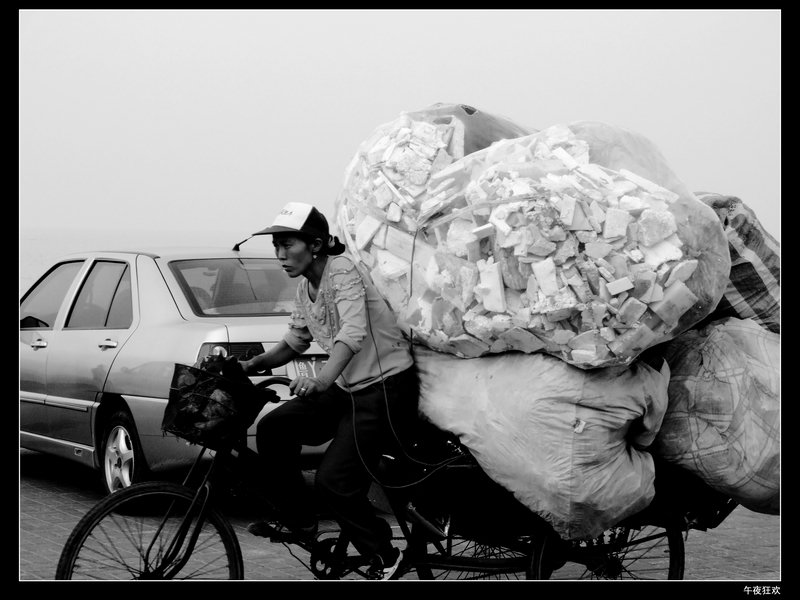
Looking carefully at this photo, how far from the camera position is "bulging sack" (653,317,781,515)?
3.93 m

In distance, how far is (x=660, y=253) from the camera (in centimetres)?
367

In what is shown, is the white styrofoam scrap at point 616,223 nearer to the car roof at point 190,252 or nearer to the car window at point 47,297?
the car roof at point 190,252

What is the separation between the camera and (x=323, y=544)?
413cm

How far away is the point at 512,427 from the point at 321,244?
3.16 feet

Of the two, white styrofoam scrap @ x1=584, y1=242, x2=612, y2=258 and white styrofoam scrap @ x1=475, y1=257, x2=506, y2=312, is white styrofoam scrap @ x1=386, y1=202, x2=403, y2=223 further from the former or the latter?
white styrofoam scrap @ x1=584, y1=242, x2=612, y2=258

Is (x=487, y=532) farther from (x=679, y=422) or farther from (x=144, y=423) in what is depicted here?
(x=144, y=423)

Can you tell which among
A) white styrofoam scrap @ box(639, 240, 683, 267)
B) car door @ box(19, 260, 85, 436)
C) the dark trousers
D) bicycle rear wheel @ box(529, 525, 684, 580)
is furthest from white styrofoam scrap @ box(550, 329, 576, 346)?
car door @ box(19, 260, 85, 436)

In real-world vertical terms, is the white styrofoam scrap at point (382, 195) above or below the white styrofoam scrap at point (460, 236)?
above

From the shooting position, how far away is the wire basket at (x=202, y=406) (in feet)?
12.7

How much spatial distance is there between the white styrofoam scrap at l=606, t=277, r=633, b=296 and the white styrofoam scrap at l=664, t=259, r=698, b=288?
150 mm

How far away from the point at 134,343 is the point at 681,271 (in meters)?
3.64

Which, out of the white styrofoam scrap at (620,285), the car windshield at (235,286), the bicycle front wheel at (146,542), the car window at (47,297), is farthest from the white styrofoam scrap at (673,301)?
the car window at (47,297)

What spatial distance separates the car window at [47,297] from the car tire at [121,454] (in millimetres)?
1270
